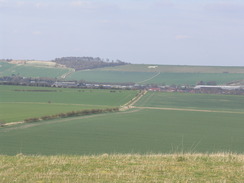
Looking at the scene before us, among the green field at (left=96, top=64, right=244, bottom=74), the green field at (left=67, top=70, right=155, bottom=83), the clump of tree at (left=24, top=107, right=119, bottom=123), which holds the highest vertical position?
the green field at (left=96, top=64, right=244, bottom=74)

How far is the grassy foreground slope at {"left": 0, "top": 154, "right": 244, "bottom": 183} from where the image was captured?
1080 centimetres

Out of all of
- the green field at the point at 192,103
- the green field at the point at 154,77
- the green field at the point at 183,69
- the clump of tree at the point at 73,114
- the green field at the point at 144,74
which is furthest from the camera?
the green field at the point at 183,69

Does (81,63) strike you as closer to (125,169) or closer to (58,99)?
(58,99)

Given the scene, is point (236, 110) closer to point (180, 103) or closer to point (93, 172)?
point (180, 103)

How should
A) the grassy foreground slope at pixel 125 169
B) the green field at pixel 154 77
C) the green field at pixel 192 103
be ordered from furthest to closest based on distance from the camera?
the green field at pixel 154 77, the green field at pixel 192 103, the grassy foreground slope at pixel 125 169

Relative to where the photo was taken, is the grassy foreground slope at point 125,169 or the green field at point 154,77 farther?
the green field at point 154,77

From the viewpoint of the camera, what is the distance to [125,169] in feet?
39.2

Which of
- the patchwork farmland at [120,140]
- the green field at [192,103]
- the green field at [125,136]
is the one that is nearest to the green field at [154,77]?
the patchwork farmland at [120,140]

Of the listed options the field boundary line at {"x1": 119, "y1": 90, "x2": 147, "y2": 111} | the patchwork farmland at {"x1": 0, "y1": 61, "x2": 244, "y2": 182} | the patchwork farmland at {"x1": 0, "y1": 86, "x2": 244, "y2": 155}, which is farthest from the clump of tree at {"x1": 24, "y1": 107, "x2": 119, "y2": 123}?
the field boundary line at {"x1": 119, "y1": 90, "x2": 147, "y2": 111}

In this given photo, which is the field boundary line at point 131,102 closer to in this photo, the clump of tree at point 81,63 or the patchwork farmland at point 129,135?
the patchwork farmland at point 129,135

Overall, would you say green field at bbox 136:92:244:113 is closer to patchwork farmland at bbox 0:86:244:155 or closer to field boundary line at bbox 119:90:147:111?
field boundary line at bbox 119:90:147:111

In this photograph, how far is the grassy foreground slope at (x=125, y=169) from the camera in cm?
1080

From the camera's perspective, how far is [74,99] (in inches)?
3083

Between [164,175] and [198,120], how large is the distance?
4085cm
